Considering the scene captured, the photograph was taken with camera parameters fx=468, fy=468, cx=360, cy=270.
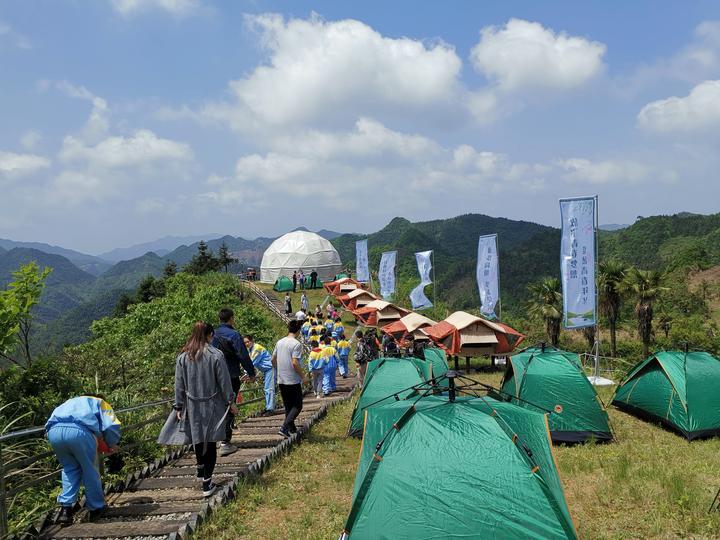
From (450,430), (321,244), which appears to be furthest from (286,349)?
(321,244)

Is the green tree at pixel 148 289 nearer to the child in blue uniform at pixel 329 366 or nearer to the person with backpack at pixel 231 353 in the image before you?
the child in blue uniform at pixel 329 366

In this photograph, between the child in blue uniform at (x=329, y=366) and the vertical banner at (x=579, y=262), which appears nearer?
the child in blue uniform at (x=329, y=366)

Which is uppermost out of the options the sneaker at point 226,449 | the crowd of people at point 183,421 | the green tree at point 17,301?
the green tree at point 17,301

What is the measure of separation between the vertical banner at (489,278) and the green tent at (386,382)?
33.0ft

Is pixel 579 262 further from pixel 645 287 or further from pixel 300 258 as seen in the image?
pixel 300 258

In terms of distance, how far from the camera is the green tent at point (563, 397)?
8930mm

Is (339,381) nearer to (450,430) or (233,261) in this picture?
(450,430)

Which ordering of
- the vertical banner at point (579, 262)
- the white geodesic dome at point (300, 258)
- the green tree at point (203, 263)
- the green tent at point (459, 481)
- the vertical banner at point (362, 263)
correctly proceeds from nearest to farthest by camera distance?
the green tent at point (459, 481)
the vertical banner at point (579, 262)
the vertical banner at point (362, 263)
the white geodesic dome at point (300, 258)
the green tree at point (203, 263)

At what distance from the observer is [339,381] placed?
15711 millimetres

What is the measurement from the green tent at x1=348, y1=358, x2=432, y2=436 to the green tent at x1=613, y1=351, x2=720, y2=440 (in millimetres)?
5005

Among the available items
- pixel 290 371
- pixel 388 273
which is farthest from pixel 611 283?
pixel 290 371

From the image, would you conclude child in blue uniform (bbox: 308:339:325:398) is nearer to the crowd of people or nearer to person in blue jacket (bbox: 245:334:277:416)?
person in blue jacket (bbox: 245:334:277:416)

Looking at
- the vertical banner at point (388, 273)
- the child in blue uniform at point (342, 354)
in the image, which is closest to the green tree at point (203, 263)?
the vertical banner at point (388, 273)

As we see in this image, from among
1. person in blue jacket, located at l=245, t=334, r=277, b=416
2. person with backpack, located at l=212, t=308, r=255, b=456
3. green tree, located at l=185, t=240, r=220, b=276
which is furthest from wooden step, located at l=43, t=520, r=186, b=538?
green tree, located at l=185, t=240, r=220, b=276
